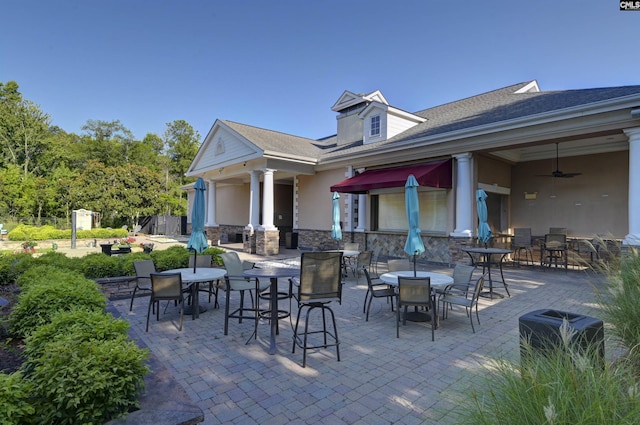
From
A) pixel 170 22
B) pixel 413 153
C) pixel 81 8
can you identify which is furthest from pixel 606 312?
pixel 81 8

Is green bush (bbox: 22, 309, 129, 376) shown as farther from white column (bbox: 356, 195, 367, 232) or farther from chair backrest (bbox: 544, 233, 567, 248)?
chair backrest (bbox: 544, 233, 567, 248)

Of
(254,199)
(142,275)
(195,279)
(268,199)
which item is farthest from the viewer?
(254,199)

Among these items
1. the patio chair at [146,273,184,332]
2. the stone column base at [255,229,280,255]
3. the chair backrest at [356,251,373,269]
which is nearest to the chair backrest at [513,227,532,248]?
the chair backrest at [356,251,373,269]

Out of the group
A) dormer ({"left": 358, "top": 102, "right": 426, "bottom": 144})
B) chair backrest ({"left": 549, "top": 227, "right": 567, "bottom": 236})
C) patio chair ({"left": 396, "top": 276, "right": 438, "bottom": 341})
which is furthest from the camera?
dormer ({"left": 358, "top": 102, "right": 426, "bottom": 144})

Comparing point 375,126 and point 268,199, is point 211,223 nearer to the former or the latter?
point 268,199

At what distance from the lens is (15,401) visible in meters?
1.92

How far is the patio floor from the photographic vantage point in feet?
9.64

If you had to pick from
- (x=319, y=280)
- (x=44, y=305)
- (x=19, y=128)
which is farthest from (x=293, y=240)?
(x=19, y=128)

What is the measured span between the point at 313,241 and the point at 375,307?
9158 mm

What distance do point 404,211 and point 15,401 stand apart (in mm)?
12284

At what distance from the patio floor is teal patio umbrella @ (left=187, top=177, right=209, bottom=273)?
125 cm

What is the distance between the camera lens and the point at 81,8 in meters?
11.2

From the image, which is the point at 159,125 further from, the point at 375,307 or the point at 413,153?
the point at 375,307

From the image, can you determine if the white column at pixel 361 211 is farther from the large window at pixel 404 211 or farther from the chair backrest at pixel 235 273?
the chair backrest at pixel 235 273
